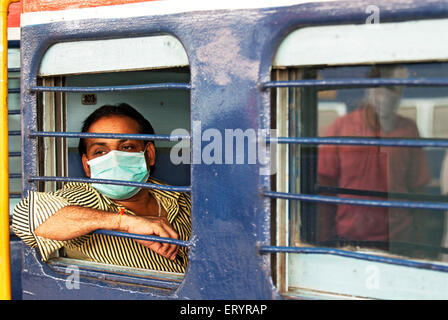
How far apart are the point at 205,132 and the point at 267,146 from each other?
23 centimetres

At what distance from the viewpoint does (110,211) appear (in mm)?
2447

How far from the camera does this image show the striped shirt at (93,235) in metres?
2.17

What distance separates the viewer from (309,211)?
1.80 meters

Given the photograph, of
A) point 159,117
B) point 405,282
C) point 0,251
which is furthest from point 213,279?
point 159,117

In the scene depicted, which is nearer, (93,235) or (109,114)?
(93,235)

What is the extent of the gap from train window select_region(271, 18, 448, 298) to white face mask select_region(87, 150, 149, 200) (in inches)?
34.9

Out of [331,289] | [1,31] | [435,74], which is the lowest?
[331,289]

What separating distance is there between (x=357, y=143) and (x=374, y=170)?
0.67 feet

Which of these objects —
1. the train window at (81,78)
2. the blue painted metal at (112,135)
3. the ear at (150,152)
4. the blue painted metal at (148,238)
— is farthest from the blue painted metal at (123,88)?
the ear at (150,152)

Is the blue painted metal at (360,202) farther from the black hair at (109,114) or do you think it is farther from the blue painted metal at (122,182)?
the black hair at (109,114)

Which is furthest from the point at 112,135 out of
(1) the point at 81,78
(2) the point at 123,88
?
(1) the point at 81,78

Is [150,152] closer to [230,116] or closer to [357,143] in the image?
[230,116]

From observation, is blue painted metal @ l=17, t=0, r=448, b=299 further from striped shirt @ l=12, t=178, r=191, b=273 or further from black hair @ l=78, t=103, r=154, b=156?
black hair @ l=78, t=103, r=154, b=156
